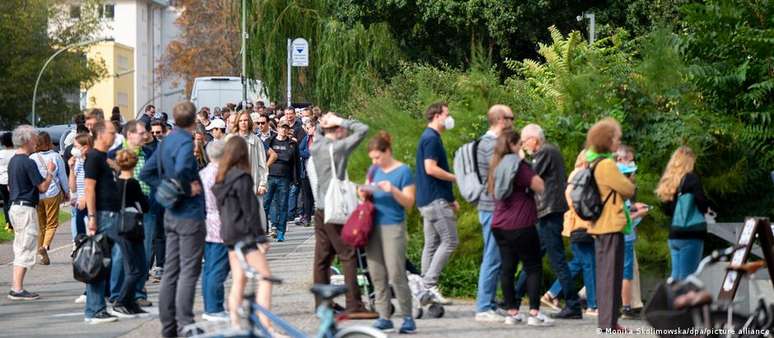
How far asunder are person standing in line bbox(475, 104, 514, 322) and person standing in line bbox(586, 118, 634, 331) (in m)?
1.07

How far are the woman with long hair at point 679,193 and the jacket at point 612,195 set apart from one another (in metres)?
0.98

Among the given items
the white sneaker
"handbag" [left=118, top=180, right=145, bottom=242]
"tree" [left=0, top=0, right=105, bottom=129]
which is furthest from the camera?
"tree" [left=0, top=0, right=105, bottom=129]

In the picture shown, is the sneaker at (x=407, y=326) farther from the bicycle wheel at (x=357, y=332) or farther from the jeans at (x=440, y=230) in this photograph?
the bicycle wheel at (x=357, y=332)

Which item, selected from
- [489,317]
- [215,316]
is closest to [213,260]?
[215,316]

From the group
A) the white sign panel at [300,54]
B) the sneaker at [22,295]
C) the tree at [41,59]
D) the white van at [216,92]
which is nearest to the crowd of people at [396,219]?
the sneaker at [22,295]

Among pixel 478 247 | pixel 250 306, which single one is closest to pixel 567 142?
pixel 478 247

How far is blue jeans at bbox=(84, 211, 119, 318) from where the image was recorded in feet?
42.2

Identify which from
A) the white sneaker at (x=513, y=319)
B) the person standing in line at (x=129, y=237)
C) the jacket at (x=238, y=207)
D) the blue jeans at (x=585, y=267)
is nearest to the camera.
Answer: the jacket at (x=238, y=207)

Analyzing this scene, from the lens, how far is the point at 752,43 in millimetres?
16438

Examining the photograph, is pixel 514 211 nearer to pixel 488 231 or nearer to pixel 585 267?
pixel 488 231

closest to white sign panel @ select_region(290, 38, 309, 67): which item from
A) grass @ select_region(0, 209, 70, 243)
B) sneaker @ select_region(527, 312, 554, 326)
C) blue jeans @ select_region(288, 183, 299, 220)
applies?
grass @ select_region(0, 209, 70, 243)

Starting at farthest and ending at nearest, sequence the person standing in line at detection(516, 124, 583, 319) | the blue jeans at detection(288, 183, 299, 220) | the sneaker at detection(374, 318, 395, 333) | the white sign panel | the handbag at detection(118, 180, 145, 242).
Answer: the white sign panel → the blue jeans at detection(288, 183, 299, 220) → the handbag at detection(118, 180, 145, 242) → the person standing in line at detection(516, 124, 583, 319) → the sneaker at detection(374, 318, 395, 333)

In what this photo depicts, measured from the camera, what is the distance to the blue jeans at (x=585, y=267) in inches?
508

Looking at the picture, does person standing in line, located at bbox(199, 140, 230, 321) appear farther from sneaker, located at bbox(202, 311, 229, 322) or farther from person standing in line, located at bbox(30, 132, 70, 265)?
person standing in line, located at bbox(30, 132, 70, 265)
